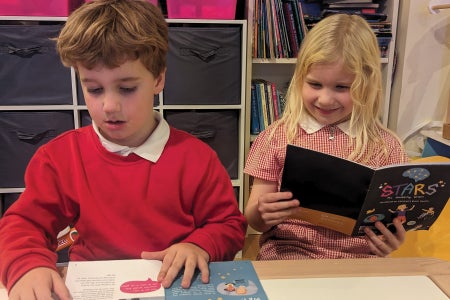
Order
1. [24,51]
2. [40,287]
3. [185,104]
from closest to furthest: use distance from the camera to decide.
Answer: [40,287] < [24,51] < [185,104]

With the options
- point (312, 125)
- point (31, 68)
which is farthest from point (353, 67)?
point (31, 68)

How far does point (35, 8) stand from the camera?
196cm

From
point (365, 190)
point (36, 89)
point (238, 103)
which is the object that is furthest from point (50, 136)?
point (365, 190)

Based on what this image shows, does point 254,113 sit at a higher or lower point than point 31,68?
lower

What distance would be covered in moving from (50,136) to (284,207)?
4.70 ft

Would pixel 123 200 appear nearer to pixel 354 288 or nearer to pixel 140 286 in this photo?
pixel 140 286

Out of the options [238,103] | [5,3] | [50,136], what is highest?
[5,3]

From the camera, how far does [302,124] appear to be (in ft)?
3.83

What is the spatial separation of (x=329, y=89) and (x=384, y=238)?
1.23 feet

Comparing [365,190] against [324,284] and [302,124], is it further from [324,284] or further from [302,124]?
[302,124]

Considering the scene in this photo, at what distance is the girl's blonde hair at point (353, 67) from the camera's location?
3.56 feet

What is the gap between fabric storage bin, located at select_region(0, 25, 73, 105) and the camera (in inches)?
76.0

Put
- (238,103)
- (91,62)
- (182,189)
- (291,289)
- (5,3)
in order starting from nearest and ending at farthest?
(291,289) → (91,62) → (182,189) → (5,3) → (238,103)

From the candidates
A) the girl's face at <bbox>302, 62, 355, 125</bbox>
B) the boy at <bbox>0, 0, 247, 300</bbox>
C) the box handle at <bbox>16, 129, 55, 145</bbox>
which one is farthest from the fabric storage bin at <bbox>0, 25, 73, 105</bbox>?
the girl's face at <bbox>302, 62, 355, 125</bbox>
